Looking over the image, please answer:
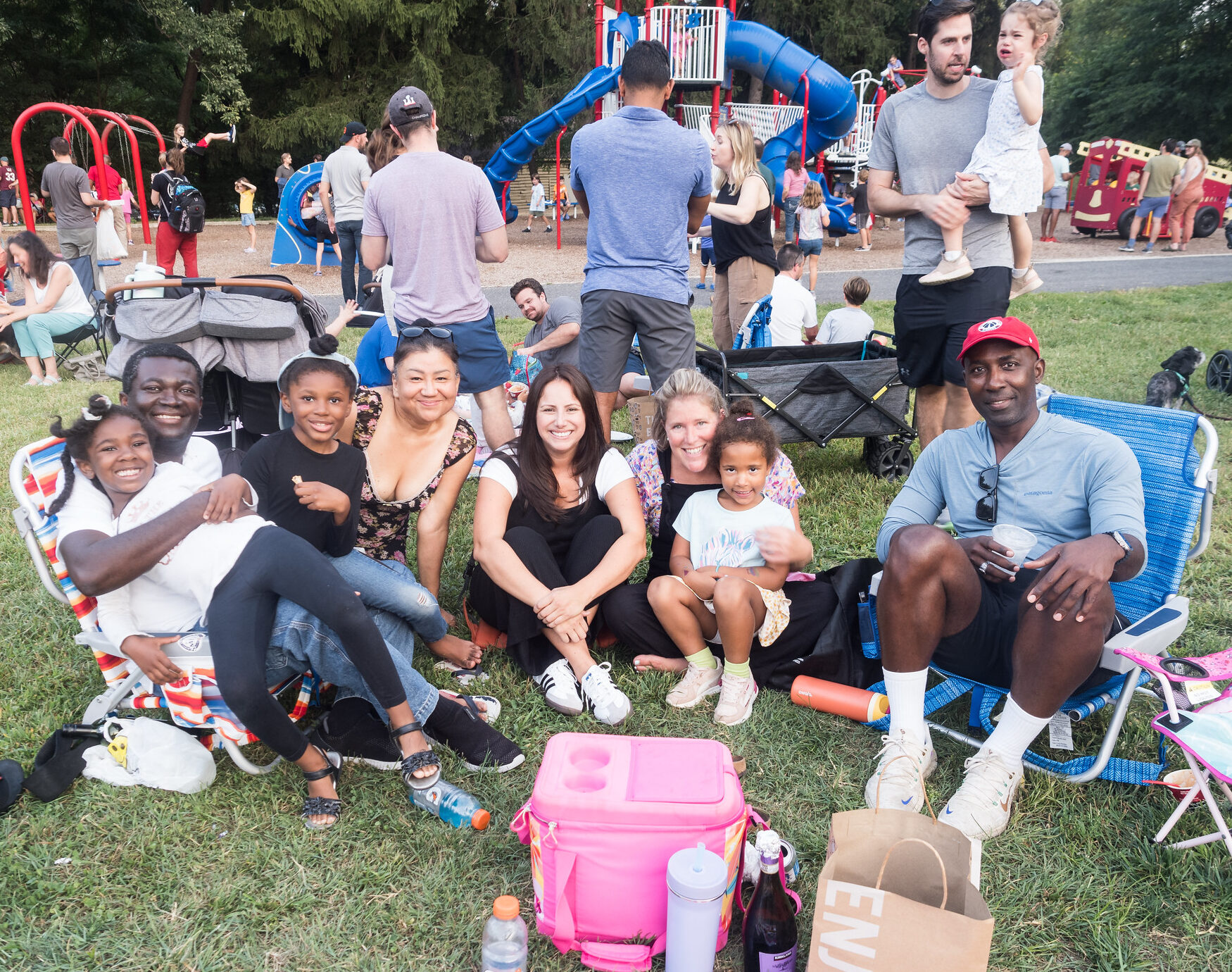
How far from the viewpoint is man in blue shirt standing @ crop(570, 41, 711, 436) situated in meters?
4.06

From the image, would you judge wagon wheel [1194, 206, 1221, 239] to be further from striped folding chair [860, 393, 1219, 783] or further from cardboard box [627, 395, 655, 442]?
striped folding chair [860, 393, 1219, 783]

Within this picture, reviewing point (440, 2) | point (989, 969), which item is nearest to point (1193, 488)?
point (989, 969)

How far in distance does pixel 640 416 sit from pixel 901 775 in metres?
3.30

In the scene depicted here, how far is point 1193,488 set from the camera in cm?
266

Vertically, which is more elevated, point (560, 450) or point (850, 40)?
point (850, 40)

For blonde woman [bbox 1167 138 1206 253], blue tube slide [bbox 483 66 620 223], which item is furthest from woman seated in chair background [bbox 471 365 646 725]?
blonde woman [bbox 1167 138 1206 253]

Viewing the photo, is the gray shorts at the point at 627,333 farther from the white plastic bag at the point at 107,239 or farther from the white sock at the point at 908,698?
the white plastic bag at the point at 107,239

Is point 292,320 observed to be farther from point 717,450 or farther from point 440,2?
point 440,2

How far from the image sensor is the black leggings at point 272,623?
92.6 inches

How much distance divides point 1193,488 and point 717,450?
1.53m

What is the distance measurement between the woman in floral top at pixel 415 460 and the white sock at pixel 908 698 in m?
1.55

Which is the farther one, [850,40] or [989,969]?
[850,40]

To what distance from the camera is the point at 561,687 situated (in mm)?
3004

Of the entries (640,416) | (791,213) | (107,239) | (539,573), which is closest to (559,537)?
(539,573)
